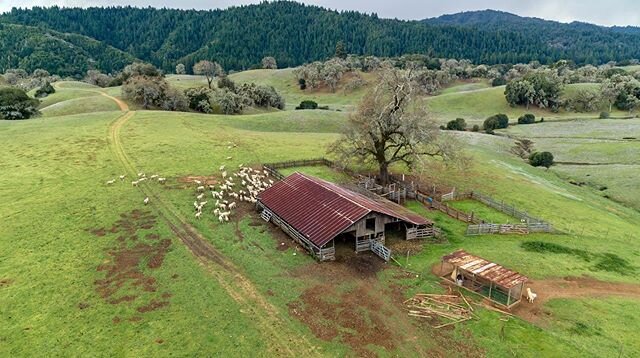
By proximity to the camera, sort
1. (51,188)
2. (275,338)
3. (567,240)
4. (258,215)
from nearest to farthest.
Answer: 1. (275,338)
2. (567,240)
3. (258,215)
4. (51,188)

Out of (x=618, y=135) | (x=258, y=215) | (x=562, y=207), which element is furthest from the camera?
(x=618, y=135)

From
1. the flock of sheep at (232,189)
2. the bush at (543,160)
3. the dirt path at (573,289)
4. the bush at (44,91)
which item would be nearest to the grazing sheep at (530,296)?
the dirt path at (573,289)

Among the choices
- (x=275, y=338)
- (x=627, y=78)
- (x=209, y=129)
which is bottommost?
(x=275, y=338)

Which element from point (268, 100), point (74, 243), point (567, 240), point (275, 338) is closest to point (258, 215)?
point (74, 243)

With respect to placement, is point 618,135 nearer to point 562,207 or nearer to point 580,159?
point 580,159

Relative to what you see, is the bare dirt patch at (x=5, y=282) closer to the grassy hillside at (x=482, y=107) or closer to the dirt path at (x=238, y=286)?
the dirt path at (x=238, y=286)
